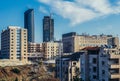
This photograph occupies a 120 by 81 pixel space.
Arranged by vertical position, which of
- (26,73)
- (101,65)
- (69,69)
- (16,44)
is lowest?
(26,73)

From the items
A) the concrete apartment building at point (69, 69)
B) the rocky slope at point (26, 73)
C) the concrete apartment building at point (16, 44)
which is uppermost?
the concrete apartment building at point (16, 44)

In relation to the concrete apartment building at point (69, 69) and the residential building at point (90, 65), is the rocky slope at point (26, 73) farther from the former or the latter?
the residential building at point (90, 65)

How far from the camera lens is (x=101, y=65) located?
63.2 meters

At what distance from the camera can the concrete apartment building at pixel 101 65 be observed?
60.8 meters

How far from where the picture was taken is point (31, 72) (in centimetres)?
14212

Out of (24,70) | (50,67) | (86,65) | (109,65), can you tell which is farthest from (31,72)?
(109,65)

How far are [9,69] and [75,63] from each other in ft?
180

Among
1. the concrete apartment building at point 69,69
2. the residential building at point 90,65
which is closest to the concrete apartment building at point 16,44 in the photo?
the concrete apartment building at point 69,69

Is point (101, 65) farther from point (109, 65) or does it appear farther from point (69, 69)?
point (69, 69)

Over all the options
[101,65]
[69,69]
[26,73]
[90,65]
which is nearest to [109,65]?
[101,65]

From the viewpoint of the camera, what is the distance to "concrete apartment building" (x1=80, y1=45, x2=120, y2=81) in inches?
2395

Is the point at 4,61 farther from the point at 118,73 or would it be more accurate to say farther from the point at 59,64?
the point at 118,73

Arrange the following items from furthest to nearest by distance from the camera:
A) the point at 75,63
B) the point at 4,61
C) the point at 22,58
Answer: the point at 22,58
the point at 4,61
the point at 75,63

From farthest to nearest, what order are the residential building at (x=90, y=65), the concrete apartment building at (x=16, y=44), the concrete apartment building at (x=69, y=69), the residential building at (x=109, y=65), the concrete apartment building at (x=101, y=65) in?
the concrete apartment building at (x=16, y=44)
the concrete apartment building at (x=69, y=69)
the residential building at (x=90, y=65)
the concrete apartment building at (x=101, y=65)
the residential building at (x=109, y=65)
